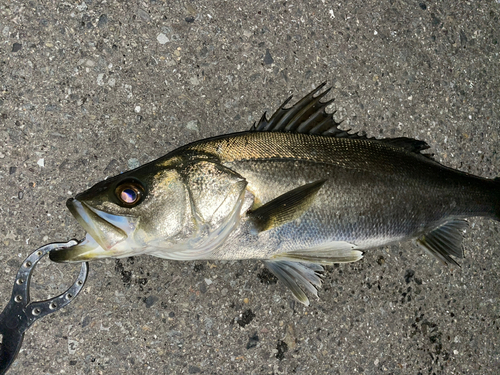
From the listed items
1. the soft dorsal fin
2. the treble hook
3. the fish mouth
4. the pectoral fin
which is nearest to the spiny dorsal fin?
the soft dorsal fin

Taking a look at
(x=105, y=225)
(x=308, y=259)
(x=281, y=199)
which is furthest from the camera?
(x=308, y=259)

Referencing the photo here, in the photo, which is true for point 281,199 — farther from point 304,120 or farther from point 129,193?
point 129,193

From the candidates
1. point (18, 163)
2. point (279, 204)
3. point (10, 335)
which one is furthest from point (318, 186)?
point (10, 335)

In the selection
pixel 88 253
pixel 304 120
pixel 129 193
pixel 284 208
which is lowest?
pixel 88 253

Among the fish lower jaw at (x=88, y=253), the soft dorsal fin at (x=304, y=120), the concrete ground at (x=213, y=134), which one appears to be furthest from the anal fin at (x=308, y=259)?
the fish lower jaw at (x=88, y=253)

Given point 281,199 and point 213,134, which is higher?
point 213,134

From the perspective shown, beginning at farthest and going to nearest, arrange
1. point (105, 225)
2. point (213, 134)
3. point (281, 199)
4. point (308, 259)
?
point (213, 134) < point (308, 259) < point (281, 199) < point (105, 225)

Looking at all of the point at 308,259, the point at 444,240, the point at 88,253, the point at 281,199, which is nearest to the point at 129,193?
the point at 88,253

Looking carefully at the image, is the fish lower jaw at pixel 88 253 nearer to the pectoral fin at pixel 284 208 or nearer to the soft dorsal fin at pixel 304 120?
the pectoral fin at pixel 284 208
